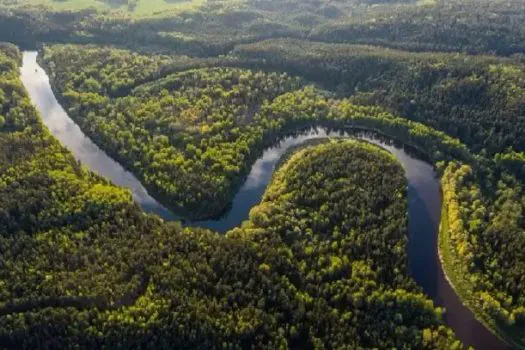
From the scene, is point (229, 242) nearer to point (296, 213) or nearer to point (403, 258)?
point (296, 213)

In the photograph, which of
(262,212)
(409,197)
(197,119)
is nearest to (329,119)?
(197,119)

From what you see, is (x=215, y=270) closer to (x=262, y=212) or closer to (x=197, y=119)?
(x=262, y=212)

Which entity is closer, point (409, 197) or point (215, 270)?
point (215, 270)

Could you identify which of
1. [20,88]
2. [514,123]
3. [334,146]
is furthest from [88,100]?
[514,123]

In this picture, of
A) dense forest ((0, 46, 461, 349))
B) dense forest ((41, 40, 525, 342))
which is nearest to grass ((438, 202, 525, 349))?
dense forest ((41, 40, 525, 342))

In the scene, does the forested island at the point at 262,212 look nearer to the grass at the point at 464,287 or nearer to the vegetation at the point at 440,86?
the grass at the point at 464,287

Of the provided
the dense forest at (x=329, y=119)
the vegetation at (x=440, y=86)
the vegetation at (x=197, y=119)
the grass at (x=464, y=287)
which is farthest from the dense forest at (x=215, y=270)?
the vegetation at (x=440, y=86)
